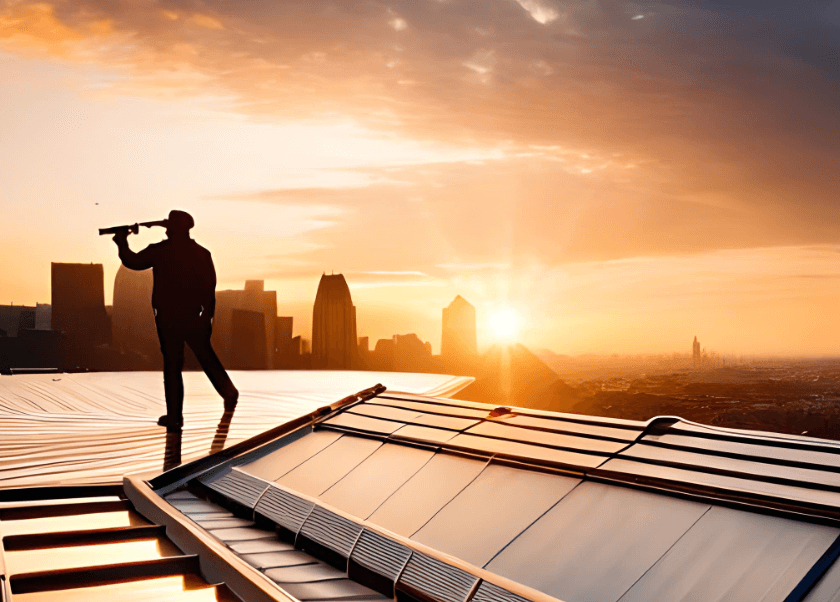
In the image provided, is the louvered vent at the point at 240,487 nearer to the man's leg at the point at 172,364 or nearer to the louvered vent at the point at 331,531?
the louvered vent at the point at 331,531

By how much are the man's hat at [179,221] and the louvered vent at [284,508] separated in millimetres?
6612

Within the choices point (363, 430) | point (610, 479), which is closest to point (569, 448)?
point (610, 479)

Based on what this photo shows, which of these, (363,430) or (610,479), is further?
(363,430)

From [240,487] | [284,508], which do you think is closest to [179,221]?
[240,487]

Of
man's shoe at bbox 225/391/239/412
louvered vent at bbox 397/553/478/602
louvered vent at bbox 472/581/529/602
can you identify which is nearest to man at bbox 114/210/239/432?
man's shoe at bbox 225/391/239/412

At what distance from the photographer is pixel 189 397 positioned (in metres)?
19.8

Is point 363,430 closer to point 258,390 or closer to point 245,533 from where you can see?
point 245,533

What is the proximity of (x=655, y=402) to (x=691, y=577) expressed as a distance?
3178 centimetres

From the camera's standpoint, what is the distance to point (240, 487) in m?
7.95

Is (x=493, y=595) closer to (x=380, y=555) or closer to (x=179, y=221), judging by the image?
(x=380, y=555)

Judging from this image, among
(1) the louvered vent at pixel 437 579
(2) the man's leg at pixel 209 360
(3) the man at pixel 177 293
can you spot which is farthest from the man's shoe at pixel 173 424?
(1) the louvered vent at pixel 437 579

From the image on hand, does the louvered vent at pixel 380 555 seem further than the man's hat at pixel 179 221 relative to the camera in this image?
No

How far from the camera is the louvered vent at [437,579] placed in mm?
4844

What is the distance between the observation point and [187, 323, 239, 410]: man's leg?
1352 cm
